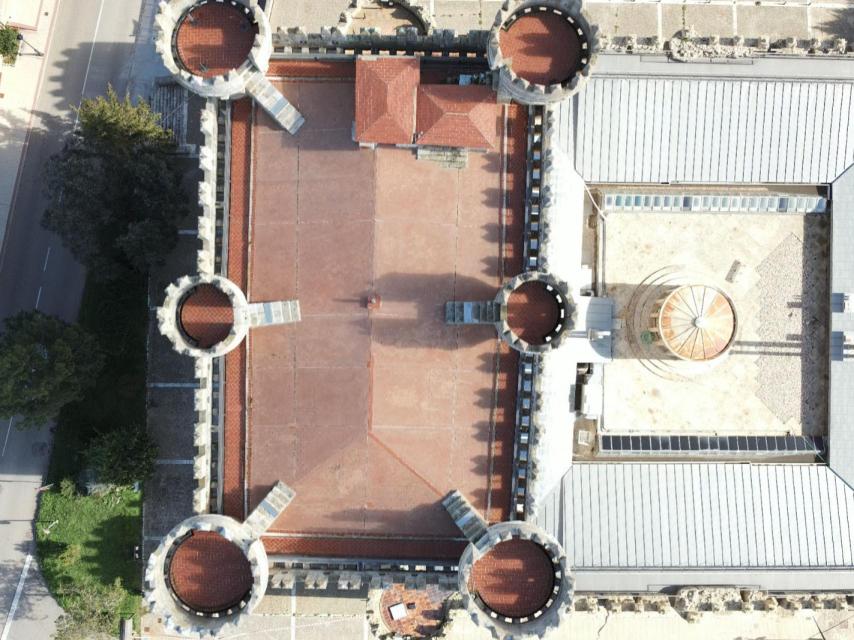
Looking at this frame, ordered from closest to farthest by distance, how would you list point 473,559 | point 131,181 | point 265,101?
point 473,559 < point 265,101 < point 131,181

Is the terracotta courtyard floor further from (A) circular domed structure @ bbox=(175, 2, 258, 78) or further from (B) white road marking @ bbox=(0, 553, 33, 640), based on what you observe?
(B) white road marking @ bbox=(0, 553, 33, 640)

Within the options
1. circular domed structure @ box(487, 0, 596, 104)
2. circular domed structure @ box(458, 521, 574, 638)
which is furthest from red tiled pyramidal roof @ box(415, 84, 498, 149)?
circular domed structure @ box(458, 521, 574, 638)

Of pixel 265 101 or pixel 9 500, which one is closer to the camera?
pixel 265 101

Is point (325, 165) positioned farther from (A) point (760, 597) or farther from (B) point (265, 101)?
(A) point (760, 597)

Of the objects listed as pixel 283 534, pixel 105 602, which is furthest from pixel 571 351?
pixel 105 602

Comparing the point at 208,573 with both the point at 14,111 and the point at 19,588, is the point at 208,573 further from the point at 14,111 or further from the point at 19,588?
the point at 14,111

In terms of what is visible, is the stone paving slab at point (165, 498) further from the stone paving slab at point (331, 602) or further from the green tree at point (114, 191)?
the green tree at point (114, 191)
